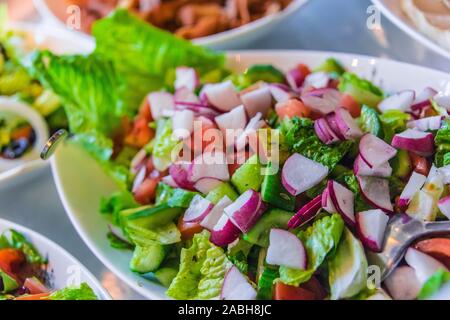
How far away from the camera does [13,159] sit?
1.53m

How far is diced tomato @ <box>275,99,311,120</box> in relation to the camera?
46.3 inches

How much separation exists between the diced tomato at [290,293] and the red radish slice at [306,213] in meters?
0.11

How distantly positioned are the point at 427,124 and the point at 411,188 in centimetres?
14

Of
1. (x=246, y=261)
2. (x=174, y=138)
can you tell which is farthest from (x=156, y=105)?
(x=246, y=261)

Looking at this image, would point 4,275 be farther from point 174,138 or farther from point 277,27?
point 277,27

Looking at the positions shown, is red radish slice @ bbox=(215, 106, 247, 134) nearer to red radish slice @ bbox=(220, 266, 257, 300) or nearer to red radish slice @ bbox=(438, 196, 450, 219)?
red radish slice @ bbox=(220, 266, 257, 300)

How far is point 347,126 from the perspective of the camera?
1.09 metres

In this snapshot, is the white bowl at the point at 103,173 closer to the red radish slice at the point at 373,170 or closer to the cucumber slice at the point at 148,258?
the cucumber slice at the point at 148,258

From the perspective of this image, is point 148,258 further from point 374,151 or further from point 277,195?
point 374,151

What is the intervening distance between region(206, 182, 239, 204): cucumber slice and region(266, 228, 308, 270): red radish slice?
0.13m

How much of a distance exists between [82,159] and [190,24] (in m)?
0.66

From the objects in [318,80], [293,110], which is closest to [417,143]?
[293,110]

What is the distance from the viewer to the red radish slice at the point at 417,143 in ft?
3.46

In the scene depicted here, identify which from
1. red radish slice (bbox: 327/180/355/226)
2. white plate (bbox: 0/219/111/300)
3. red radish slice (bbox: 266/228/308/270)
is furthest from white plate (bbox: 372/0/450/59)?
white plate (bbox: 0/219/111/300)
